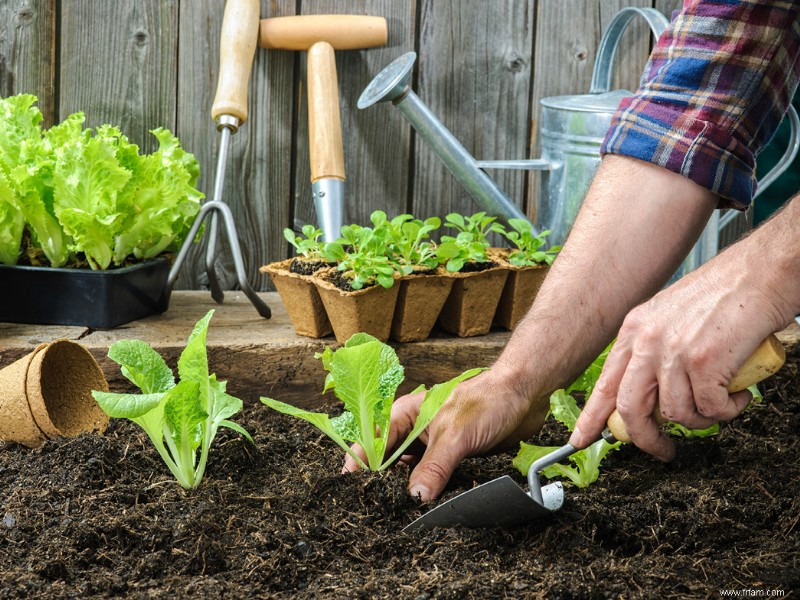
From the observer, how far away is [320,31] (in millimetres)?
1880

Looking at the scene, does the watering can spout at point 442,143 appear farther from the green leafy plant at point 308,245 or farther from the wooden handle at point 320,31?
the green leafy plant at point 308,245

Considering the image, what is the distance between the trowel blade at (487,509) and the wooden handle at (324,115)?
0.94 meters

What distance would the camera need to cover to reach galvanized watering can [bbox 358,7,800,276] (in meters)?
1.68

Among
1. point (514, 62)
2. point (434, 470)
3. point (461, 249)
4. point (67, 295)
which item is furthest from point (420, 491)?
point (514, 62)

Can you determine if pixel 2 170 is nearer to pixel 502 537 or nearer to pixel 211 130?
pixel 211 130

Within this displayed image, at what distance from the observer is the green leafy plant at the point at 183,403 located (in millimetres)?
1127

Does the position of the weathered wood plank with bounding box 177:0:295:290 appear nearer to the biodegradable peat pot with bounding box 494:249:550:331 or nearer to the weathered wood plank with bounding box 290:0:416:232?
the weathered wood plank with bounding box 290:0:416:232

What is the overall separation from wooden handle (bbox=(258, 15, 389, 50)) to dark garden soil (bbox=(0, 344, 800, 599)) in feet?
3.19

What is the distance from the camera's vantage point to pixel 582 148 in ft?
5.56

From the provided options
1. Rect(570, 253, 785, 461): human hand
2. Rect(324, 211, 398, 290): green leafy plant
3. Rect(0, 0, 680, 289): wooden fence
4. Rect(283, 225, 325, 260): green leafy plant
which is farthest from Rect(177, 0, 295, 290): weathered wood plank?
Rect(570, 253, 785, 461): human hand

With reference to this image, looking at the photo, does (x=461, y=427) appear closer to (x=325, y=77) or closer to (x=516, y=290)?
(x=516, y=290)

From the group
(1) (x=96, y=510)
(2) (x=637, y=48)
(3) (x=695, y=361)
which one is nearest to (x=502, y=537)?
(3) (x=695, y=361)

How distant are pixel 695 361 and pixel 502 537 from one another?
0.31m

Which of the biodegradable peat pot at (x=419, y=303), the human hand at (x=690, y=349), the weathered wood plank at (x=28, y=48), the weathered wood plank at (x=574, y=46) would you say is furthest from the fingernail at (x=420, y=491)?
the weathered wood plank at (x=28, y=48)
